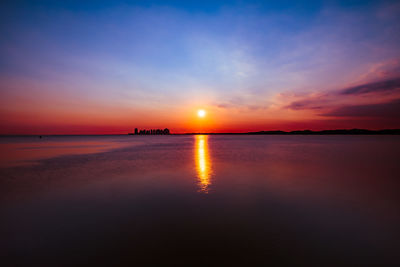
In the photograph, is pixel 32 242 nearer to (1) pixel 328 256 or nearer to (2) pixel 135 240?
(2) pixel 135 240

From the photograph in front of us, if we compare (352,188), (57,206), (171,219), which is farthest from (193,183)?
(352,188)

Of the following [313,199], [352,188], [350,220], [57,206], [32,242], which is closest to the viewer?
[32,242]

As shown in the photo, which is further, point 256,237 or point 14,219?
point 14,219

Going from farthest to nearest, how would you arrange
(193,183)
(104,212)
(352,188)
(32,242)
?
(193,183), (352,188), (104,212), (32,242)

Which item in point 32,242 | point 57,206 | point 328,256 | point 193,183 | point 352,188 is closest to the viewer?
point 328,256

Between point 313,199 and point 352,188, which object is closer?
point 313,199

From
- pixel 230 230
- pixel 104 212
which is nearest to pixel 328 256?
pixel 230 230

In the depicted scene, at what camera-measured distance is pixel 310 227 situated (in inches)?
242

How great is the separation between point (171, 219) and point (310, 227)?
4.88m

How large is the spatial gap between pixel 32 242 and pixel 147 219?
3.30 meters

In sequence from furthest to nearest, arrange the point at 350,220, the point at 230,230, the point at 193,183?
the point at 193,183, the point at 350,220, the point at 230,230

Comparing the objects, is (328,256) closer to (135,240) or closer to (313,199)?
(313,199)

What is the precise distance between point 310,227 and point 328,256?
1455 mm

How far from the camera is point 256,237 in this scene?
552 centimetres
